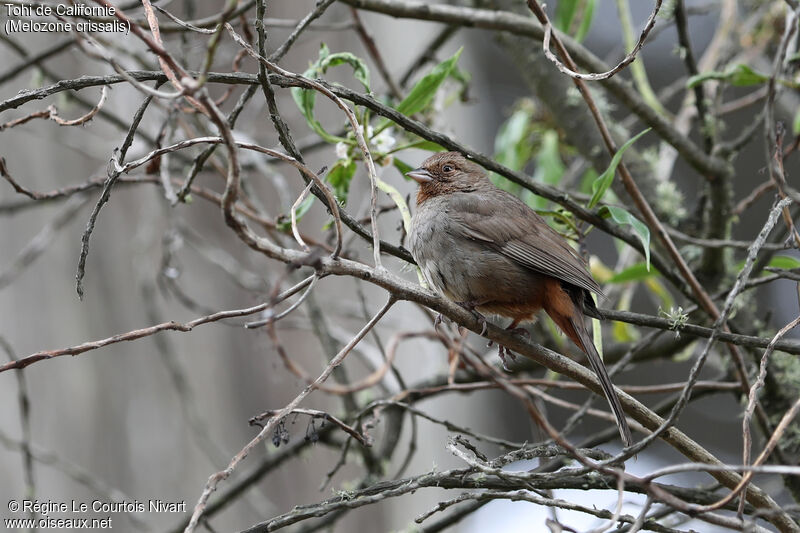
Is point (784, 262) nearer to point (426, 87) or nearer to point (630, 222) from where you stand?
point (630, 222)

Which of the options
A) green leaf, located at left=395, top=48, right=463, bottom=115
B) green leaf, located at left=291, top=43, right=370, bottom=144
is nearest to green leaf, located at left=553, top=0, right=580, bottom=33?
green leaf, located at left=395, top=48, right=463, bottom=115

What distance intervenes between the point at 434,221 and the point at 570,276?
0.61 m

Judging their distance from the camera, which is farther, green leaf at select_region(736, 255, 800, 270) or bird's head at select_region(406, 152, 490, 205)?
bird's head at select_region(406, 152, 490, 205)

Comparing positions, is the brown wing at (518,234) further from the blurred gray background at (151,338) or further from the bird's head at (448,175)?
the blurred gray background at (151,338)

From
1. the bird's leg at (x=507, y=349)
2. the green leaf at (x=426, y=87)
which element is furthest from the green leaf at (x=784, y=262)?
the green leaf at (x=426, y=87)

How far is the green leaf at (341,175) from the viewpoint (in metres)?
2.74

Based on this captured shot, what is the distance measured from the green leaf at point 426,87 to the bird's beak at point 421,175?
61cm

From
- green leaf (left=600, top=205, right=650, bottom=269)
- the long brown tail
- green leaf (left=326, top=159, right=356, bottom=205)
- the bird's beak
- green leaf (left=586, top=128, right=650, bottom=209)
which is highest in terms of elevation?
the bird's beak

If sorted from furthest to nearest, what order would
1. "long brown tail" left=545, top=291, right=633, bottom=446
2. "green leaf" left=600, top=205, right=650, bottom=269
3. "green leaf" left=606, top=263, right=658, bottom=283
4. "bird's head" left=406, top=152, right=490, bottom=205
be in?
"bird's head" left=406, top=152, right=490, bottom=205, "green leaf" left=606, top=263, right=658, bottom=283, "green leaf" left=600, top=205, right=650, bottom=269, "long brown tail" left=545, top=291, right=633, bottom=446

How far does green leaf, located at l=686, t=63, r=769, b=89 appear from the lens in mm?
2883

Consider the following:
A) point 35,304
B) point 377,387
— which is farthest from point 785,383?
point 35,304

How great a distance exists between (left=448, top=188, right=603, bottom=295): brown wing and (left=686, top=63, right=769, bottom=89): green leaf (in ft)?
2.36

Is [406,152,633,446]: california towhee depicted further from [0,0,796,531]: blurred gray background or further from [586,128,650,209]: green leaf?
[0,0,796,531]: blurred gray background

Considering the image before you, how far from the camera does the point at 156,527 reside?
4.24m
